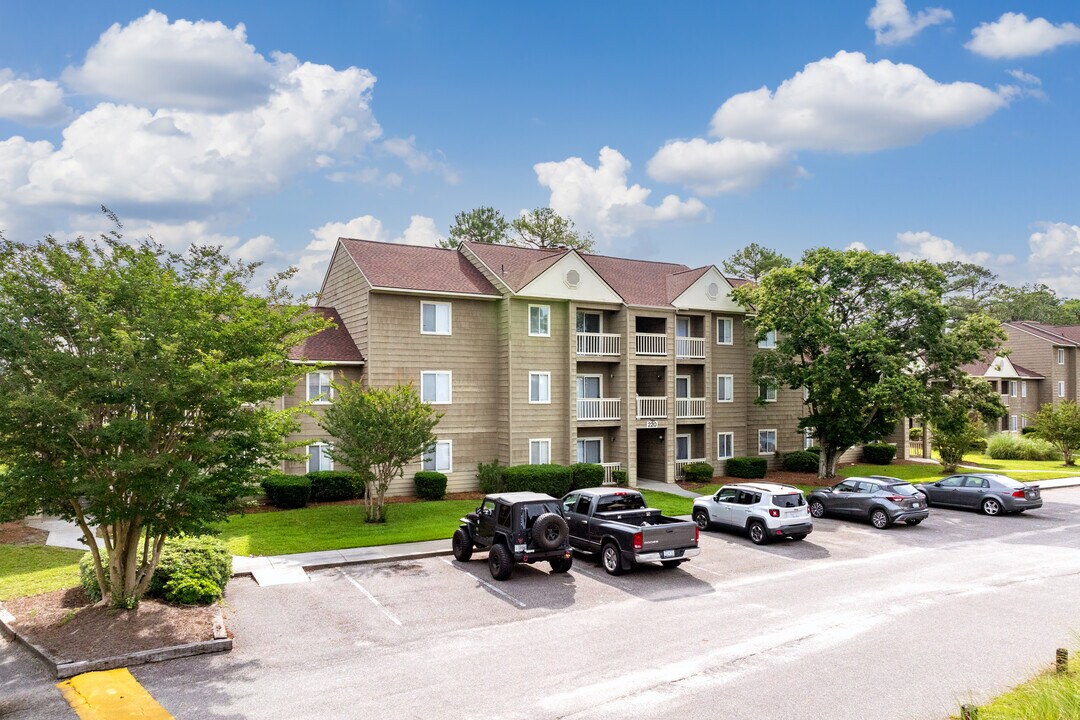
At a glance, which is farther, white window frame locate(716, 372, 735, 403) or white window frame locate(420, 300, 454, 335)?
white window frame locate(716, 372, 735, 403)

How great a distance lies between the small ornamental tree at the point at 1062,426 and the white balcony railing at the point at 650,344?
1071 inches

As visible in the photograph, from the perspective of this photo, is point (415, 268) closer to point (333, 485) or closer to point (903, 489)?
point (333, 485)

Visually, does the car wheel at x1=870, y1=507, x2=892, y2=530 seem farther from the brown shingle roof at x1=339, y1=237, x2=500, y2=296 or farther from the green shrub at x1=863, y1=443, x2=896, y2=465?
the green shrub at x1=863, y1=443, x2=896, y2=465

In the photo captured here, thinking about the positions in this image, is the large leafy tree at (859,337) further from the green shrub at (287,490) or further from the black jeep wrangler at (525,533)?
Answer: the green shrub at (287,490)

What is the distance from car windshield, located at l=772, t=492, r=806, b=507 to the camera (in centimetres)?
2034

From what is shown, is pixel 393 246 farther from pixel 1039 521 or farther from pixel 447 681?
pixel 1039 521

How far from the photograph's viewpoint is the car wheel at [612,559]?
1652cm

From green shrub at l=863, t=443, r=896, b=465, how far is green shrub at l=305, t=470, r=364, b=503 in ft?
93.7

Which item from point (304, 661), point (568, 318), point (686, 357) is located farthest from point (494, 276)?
point (304, 661)

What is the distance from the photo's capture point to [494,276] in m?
29.5

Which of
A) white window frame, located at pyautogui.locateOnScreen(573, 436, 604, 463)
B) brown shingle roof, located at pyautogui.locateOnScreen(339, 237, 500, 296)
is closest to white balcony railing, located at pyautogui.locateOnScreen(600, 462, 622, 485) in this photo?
white window frame, located at pyautogui.locateOnScreen(573, 436, 604, 463)

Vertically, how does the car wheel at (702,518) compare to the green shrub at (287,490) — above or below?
below

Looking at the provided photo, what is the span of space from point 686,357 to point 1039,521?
1447 cm

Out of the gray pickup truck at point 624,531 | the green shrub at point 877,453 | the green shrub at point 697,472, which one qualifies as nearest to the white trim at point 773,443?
the green shrub at point 697,472
